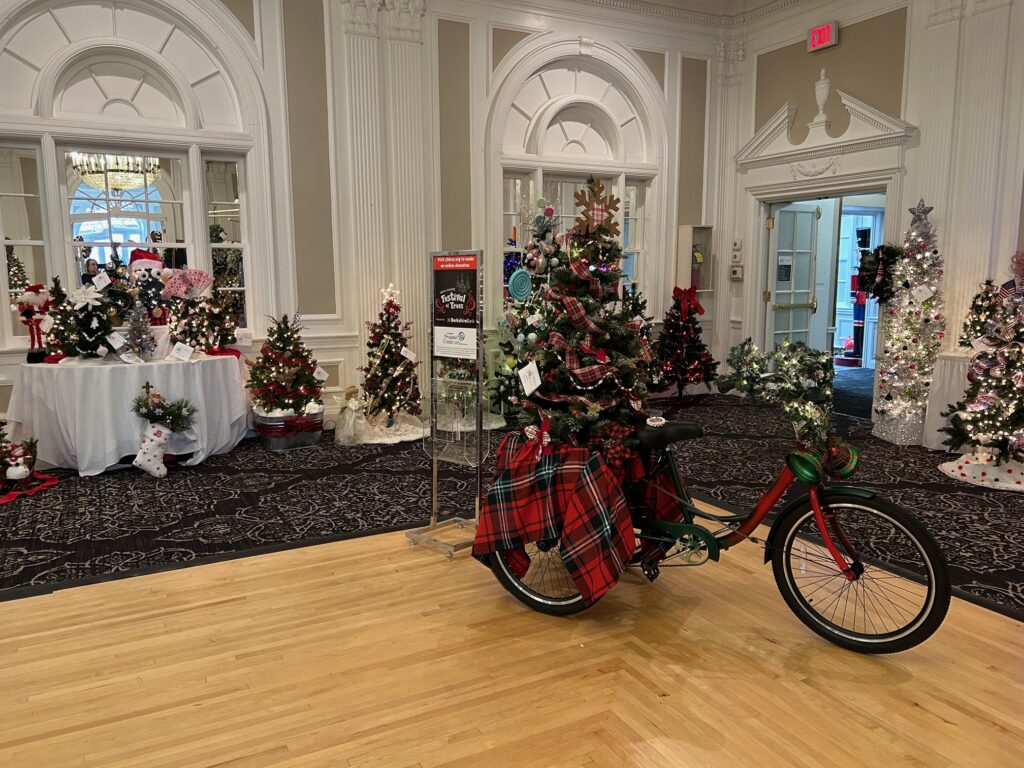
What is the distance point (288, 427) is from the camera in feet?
21.1

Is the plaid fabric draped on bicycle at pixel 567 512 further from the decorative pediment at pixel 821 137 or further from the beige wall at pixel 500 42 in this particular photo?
the beige wall at pixel 500 42

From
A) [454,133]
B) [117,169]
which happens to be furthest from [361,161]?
[117,169]

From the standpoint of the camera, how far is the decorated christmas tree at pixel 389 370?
6789 mm

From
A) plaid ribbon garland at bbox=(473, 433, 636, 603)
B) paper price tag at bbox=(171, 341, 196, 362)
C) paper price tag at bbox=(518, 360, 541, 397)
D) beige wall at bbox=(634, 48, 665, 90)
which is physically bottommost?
plaid ribbon garland at bbox=(473, 433, 636, 603)

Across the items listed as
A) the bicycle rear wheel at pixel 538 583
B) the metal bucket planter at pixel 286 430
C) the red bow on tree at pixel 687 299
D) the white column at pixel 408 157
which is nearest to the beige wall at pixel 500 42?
the white column at pixel 408 157

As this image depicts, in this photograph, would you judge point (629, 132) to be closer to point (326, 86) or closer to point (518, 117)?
point (518, 117)

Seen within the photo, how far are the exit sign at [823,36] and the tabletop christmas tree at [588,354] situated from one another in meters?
5.67

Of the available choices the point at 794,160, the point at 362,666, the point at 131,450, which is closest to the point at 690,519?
the point at 362,666

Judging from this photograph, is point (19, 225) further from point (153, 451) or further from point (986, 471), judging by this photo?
point (986, 471)

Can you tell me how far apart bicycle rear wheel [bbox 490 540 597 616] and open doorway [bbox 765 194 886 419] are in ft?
17.0

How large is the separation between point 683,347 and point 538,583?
221 inches

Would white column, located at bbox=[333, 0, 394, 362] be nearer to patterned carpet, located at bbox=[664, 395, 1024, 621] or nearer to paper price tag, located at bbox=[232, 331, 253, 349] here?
paper price tag, located at bbox=[232, 331, 253, 349]

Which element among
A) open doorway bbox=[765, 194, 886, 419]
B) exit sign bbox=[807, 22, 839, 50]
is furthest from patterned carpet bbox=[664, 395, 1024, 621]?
exit sign bbox=[807, 22, 839, 50]

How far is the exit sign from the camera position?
7.63 m
